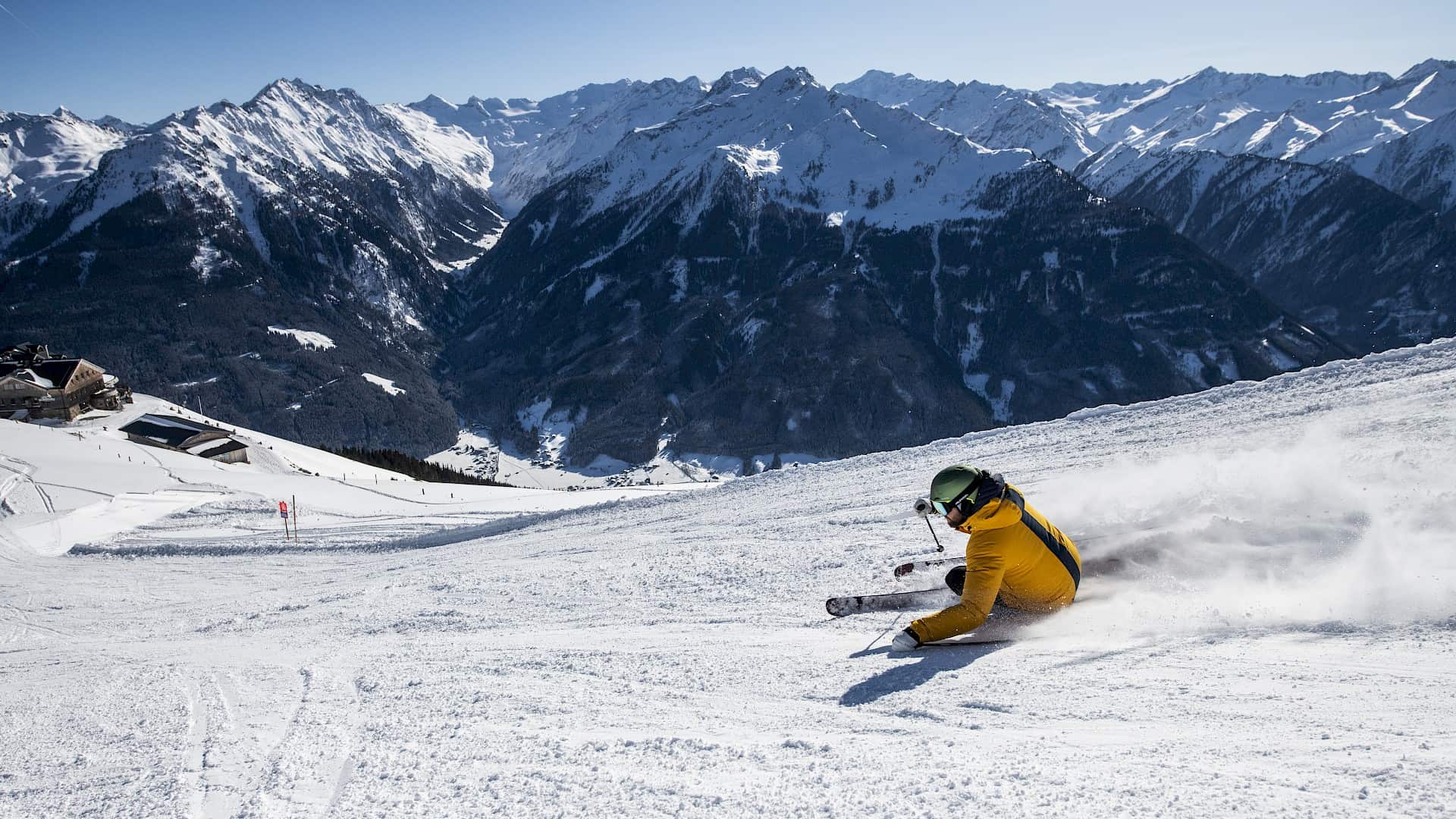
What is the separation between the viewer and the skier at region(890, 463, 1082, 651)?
700 cm

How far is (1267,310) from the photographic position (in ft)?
611

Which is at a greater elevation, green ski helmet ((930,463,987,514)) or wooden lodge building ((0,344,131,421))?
wooden lodge building ((0,344,131,421))

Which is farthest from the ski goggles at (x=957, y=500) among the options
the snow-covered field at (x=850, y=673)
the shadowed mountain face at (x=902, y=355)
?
the shadowed mountain face at (x=902, y=355)

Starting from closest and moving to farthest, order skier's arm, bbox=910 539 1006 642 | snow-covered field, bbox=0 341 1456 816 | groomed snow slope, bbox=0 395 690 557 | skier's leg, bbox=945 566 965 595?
snow-covered field, bbox=0 341 1456 816, skier's arm, bbox=910 539 1006 642, skier's leg, bbox=945 566 965 595, groomed snow slope, bbox=0 395 690 557

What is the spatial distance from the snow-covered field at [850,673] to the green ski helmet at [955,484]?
1.27 m

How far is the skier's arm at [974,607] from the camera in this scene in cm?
698

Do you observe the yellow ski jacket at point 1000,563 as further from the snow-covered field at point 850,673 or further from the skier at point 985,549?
the snow-covered field at point 850,673

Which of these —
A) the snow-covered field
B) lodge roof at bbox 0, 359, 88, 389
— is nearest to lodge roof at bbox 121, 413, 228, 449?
lodge roof at bbox 0, 359, 88, 389

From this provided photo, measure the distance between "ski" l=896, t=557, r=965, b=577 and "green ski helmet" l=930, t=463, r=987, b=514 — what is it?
223 cm

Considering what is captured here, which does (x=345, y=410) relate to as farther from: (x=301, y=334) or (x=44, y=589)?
(x=44, y=589)

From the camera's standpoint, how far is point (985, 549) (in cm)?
709

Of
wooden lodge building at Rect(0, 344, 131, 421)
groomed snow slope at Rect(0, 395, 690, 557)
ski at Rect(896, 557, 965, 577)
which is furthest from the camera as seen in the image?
wooden lodge building at Rect(0, 344, 131, 421)

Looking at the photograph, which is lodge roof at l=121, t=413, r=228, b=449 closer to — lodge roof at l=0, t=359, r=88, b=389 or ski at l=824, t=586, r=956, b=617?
lodge roof at l=0, t=359, r=88, b=389

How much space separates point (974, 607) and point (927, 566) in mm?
2177
